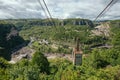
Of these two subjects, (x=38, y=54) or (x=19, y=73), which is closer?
(x=19, y=73)

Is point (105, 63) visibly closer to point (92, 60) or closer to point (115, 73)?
point (92, 60)

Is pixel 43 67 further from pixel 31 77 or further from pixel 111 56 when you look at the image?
pixel 111 56

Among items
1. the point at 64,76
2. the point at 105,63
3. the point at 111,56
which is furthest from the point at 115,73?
the point at 111,56

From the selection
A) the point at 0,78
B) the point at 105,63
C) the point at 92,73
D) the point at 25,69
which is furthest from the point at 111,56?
the point at 0,78

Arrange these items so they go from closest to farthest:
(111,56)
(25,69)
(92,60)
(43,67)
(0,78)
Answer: (0,78)
(25,69)
(43,67)
(92,60)
(111,56)

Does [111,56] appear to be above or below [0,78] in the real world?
below

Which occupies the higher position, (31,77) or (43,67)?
(31,77)

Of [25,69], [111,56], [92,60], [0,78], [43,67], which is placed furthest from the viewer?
[111,56]

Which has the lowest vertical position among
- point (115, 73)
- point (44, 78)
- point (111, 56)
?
point (111, 56)

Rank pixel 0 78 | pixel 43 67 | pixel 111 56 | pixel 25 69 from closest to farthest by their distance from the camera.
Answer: pixel 0 78 < pixel 25 69 < pixel 43 67 < pixel 111 56
